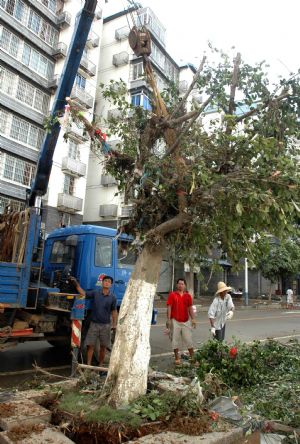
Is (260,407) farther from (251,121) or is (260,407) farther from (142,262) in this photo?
(251,121)

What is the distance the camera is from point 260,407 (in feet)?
15.8

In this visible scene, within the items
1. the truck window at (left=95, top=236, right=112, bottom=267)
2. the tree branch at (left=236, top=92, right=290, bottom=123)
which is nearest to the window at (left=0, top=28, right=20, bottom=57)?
the truck window at (left=95, top=236, right=112, bottom=267)

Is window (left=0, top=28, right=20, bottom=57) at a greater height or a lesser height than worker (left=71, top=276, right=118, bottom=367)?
greater

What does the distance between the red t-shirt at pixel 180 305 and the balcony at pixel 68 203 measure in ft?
63.5

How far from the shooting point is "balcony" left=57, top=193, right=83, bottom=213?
86.2ft

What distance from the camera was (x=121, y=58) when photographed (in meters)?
31.8

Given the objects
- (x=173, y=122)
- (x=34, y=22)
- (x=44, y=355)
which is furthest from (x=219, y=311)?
(x=34, y=22)

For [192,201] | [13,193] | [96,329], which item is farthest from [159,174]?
[13,193]

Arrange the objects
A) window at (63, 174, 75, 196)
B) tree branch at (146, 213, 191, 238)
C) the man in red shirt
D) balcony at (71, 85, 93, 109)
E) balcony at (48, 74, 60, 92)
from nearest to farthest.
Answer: tree branch at (146, 213, 191, 238) → the man in red shirt → balcony at (48, 74, 60, 92) → window at (63, 174, 75, 196) → balcony at (71, 85, 93, 109)

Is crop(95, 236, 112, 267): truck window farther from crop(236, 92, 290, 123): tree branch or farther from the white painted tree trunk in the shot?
crop(236, 92, 290, 123): tree branch

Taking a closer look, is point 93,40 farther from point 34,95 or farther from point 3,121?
point 3,121

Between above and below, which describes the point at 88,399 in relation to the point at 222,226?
below

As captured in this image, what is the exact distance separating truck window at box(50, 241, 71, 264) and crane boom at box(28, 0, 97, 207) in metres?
1.39

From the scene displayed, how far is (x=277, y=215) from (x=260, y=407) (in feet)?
7.74
